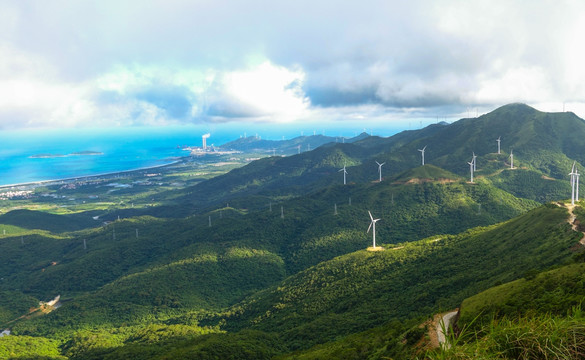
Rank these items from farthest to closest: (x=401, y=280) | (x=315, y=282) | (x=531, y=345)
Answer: (x=315, y=282), (x=401, y=280), (x=531, y=345)

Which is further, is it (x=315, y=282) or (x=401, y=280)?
(x=315, y=282)

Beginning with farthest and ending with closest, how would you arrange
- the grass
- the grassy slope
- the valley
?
the grassy slope
the valley
the grass

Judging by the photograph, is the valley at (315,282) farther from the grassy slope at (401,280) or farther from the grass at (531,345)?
the grassy slope at (401,280)

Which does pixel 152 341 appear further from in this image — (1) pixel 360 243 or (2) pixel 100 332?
(1) pixel 360 243

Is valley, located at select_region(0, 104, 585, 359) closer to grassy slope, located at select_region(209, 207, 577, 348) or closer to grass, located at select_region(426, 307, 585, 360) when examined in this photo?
grass, located at select_region(426, 307, 585, 360)

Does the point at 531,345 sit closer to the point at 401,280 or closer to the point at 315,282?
the point at 401,280

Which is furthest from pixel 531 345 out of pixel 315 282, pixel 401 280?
pixel 315 282

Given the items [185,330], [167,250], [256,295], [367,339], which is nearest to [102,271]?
[167,250]

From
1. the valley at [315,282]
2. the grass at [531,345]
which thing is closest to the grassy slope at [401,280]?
the valley at [315,282]

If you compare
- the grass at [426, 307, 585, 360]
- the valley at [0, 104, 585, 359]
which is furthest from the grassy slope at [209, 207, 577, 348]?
the grass at [426, 307, 585, 360]

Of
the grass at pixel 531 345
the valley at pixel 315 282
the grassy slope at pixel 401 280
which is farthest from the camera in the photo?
the grassy slope at pixel 401 280

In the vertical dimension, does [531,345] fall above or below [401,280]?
above
